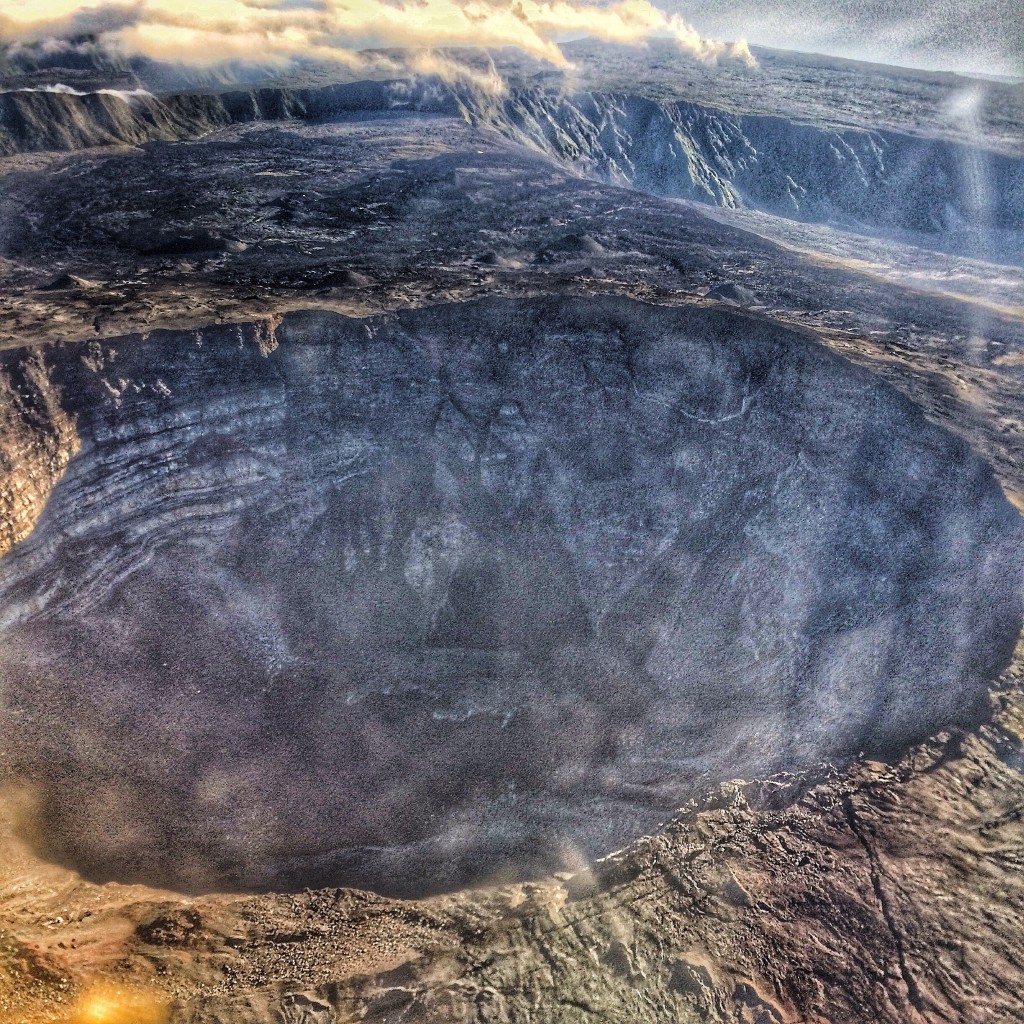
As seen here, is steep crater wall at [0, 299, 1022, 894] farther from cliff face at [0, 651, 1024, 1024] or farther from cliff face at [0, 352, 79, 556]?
cliff face at [0, 651, 1024, 1024]

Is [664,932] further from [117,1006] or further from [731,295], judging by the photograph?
[731,295]

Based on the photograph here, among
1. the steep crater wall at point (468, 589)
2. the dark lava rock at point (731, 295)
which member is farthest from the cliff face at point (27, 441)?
the dark lava rock at point (731, 295)

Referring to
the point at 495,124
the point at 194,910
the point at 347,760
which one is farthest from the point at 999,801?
the point at 495,124

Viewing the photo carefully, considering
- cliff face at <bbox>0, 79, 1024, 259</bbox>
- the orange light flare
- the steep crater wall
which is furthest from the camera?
cliff face at <bbox>0, 79, 1024, 259</bbox>

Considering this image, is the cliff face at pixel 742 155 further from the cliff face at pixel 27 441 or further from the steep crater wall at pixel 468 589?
the cliff face at pixel 27 441

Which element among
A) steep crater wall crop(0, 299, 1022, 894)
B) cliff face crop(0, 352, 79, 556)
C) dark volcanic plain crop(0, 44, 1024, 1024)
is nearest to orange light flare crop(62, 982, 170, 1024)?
dark volcanic plain crop(0, 44, 1024, 1024)

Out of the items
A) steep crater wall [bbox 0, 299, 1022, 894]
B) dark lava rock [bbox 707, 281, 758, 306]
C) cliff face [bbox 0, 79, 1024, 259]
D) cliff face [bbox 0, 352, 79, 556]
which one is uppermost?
cliff face [bbox 0, 79, 1024, 259]

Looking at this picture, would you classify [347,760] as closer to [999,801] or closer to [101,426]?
[101,426]

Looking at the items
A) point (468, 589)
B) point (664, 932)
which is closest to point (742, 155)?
point (468, 589)
